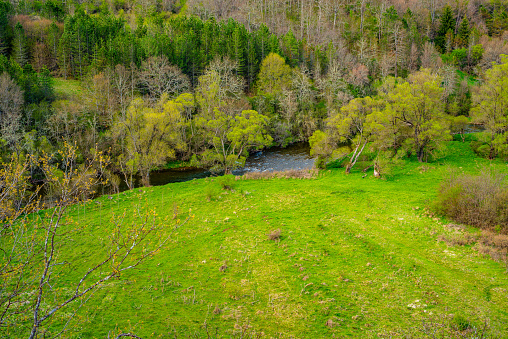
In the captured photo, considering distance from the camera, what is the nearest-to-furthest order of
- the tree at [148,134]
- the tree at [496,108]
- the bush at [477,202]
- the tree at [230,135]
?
the bush at [477,202]
the tree at [496,108]
the tree at [148,134]
the tree at [230,135]

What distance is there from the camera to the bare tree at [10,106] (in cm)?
3691

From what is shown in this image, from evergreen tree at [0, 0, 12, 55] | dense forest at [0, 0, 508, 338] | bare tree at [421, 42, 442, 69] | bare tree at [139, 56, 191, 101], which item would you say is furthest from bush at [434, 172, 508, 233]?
evergreen tree at [0, 0, 12, 55]

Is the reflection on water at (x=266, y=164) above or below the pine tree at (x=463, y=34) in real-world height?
below

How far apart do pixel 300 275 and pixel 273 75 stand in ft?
202

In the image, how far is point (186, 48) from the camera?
2638 inches

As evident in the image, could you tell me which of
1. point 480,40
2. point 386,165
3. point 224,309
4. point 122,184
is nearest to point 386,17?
point 480,40

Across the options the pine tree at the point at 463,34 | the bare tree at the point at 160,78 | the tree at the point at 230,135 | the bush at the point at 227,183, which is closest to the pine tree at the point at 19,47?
the bare tree at the point at 160,78

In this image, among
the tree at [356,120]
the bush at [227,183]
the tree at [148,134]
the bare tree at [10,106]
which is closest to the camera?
the bush at [227,183]

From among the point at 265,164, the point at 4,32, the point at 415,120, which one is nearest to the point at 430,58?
the point at 415,120

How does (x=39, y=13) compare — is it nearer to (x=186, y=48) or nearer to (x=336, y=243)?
(x=186, y=48)

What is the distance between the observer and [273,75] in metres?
70.6

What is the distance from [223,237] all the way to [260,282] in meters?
5.83

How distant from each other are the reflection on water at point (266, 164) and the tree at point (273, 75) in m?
19.0

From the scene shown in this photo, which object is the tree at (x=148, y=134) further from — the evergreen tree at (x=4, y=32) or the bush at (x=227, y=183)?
the evergreen tree at (x=4, y=32)
